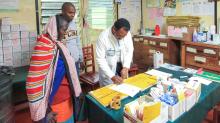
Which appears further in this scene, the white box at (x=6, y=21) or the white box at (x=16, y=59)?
the white box at (x=16, y=59)

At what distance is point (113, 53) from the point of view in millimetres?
2264

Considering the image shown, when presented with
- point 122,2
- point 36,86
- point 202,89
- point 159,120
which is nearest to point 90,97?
point 36,86

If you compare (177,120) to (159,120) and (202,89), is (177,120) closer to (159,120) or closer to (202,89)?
(159,120)

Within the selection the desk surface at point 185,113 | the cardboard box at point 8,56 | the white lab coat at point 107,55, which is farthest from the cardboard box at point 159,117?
the cardboard box at point 8,56

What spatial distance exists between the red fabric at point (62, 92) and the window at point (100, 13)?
2.40 m

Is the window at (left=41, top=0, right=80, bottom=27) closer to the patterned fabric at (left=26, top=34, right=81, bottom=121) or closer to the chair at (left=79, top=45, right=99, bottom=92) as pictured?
the chair at (left=79, top=45, right=99, bottom=92)

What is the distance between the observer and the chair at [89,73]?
10.2ft

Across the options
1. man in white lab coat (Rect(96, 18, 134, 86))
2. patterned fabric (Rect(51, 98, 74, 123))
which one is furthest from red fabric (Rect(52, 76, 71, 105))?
man in white lab coat (Rect(96, 18, 134, 86))

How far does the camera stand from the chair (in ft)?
10.2

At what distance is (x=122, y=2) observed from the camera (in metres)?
4.13

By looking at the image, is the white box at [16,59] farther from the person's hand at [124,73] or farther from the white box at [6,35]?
the person's hand at [124,73]

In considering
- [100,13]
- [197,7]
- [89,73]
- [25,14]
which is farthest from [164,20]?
[25,14]

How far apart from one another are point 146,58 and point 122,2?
3.99 feet

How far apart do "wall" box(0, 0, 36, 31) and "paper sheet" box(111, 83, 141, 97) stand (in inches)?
78.0
